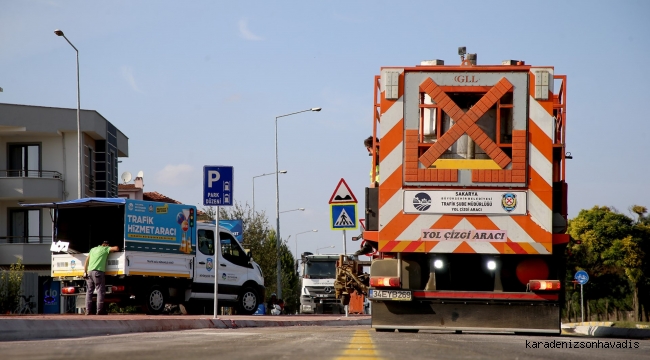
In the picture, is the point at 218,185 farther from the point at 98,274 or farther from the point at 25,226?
the point at 25,226

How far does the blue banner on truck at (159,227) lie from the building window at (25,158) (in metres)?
23.7

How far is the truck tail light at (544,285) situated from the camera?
12.8 metres

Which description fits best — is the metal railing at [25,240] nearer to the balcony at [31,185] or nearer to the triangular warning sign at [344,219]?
the balcony at [31,185]

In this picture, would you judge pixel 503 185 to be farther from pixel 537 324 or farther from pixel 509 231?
pixel 537 324

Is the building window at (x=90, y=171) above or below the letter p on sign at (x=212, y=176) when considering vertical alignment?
above

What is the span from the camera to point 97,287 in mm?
21750

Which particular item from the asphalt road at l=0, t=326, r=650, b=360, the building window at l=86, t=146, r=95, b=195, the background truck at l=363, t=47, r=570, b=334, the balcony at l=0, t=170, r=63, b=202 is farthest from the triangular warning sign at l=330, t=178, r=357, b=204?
the building window at l=86, t=146, r=95, b=195

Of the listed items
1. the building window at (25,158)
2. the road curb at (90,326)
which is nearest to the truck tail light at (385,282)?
the road curb at (90,326)

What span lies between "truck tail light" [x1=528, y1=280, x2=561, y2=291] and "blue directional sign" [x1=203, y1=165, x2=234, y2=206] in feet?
24.6

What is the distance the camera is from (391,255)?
1359cm

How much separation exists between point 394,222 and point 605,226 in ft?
157

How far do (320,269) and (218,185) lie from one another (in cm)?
1764

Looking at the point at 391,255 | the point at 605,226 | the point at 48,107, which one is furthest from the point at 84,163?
the point at 391,255

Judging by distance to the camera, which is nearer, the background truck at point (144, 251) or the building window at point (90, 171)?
the background truck at point (144, 251)
